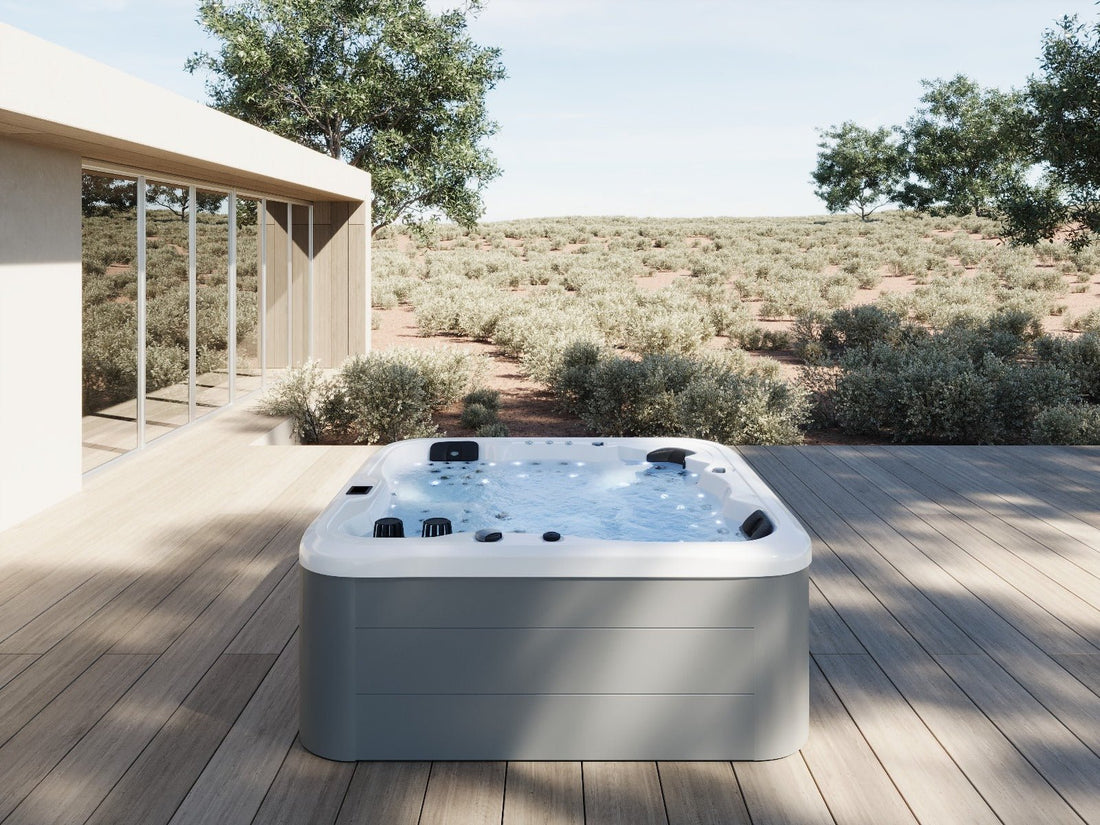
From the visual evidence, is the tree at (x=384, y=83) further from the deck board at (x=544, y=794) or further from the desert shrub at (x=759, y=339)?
the deck board at (x=544, y=794)

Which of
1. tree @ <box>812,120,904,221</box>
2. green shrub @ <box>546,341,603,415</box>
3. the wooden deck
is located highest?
tree @ <box>812,120,904,221</box>

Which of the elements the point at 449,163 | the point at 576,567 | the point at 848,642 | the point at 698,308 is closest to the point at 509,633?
the point at 576,567

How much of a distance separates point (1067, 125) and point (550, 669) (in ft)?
32.7

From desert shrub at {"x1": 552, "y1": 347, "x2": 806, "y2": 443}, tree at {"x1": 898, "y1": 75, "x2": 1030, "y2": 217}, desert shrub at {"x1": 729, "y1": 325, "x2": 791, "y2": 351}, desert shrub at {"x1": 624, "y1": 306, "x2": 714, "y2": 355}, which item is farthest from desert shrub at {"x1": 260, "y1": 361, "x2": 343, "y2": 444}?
tree at {"x1": 898, "y1": 75, "x2": 1030, "y2": 217}

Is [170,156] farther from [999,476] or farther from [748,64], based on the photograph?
[748,64]

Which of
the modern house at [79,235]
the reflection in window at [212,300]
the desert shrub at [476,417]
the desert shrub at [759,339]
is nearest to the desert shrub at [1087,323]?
the desert shrub at [759,339]

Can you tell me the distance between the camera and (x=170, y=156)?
20.9ft

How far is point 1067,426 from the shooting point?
8.58m

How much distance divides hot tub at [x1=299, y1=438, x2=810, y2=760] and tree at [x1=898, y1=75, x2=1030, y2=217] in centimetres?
3356

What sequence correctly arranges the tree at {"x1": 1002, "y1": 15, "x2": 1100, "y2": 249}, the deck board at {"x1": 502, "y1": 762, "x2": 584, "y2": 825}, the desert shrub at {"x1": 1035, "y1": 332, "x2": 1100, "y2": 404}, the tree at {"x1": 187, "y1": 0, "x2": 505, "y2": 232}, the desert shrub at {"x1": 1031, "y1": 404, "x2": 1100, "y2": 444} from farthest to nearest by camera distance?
1. the tree at {"x1": 187, "y1": 0, "x2": 505, "y2": 232}
2. the desert shrub at {"x1": 1035, "y1": 332, "x2": 1100, "y2": 404}
3. the tree at {"x1": 1002, "y1": 15, "x2": 1100, "y2": 249}
4. the desert shrub at {"x1": 1031, "y1": 404, "x2": 1100, "y2": 444}
5. the deck board at {"x1": 502, "y1": 762, "x2": 584, "y2": 825}

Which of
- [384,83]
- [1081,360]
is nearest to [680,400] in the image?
[1081,360]

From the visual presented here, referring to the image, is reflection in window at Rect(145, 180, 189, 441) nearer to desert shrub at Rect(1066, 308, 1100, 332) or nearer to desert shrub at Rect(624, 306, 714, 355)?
desert shrub at Rect(624, 306, 714, 355)

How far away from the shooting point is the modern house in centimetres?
A: 484

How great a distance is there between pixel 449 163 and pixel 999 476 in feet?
38.1
